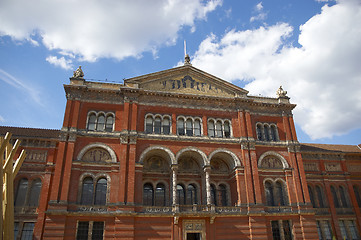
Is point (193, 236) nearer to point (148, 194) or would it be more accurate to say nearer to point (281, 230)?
point (148, 194)

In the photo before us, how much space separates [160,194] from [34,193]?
12224 millimetres

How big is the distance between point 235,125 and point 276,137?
5.31 metres

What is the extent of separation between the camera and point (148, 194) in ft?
95.3

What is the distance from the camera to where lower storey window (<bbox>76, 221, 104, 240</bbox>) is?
79.4 feet

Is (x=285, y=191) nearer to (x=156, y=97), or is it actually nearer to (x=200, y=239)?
(x=200, y=239)

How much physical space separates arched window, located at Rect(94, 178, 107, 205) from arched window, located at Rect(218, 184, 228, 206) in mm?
12348

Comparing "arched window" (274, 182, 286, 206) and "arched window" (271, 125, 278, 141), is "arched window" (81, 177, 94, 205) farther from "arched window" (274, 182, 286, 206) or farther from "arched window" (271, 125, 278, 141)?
"arched window" (271, 125, 278, 141)

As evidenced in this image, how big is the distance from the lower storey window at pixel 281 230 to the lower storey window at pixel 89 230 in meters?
16.9

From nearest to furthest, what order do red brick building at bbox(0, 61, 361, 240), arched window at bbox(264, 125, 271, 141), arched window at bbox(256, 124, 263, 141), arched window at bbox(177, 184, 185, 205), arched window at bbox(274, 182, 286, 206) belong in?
1. red brick building at bbox(0, 61, 361, 240)
2. arched window at bbox(177, 184, 185, 205)
3. arched window at bbox(274, 182, 286, 206)
4. arched window at bbox(256, 124, 263, 141)
5. arched window at bbox(264, 125, 271, 141)

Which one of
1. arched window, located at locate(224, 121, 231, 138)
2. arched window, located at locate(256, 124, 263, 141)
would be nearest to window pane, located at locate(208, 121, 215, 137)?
arched window, located at locate(224, 121, 231, 138)

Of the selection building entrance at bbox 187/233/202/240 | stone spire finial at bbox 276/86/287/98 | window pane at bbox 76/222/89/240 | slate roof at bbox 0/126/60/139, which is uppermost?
stone spire finial at bbox 276/86/287/98

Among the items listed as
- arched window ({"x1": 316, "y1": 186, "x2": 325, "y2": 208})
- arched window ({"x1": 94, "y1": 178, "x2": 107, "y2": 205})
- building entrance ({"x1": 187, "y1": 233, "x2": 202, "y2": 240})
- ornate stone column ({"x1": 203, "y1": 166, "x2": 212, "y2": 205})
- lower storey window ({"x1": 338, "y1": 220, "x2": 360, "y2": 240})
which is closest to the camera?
arched window ({"x1": 94, "y1": 178, "x2": 107, "y2": 205})

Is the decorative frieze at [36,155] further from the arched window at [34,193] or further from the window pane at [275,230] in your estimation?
the window pane at [275,230]

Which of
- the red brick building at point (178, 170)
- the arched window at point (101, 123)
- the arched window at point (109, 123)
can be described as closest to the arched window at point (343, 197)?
the red brick building at point (178, 170)
